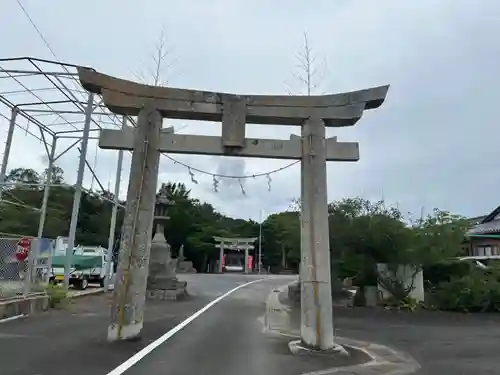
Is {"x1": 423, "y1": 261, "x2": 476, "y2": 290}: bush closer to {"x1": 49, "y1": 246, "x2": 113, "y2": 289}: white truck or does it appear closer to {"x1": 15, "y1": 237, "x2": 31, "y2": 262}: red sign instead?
{"x1": 49, "y1": 246, "x2": 113, "y2": 289}: white truck

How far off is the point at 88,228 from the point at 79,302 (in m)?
32.2

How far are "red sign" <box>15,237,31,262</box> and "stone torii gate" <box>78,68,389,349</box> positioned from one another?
15.7 feet

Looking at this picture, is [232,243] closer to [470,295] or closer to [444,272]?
[444,272]

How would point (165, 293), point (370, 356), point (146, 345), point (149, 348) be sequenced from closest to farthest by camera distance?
point (149, 348), point (146, 345), point (370, 356), point (165, 293)

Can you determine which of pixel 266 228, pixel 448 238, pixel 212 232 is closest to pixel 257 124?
pixel 448 238

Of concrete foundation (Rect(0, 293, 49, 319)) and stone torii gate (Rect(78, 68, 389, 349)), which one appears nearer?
stone torii gate (Rect(78, 68, 389, 349))

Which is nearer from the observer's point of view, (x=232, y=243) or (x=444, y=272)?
(x=444, y=272)

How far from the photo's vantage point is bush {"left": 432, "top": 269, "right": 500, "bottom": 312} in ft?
54.3

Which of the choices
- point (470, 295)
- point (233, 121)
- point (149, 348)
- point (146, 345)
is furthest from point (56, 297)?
point (470, 295)

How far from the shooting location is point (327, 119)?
10023mm

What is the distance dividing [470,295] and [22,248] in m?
14.2

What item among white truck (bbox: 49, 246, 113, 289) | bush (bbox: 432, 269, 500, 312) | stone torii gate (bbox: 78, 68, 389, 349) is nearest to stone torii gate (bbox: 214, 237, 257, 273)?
white truck (bbox: 49, 246, 113, 289)

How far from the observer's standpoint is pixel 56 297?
47.3ft

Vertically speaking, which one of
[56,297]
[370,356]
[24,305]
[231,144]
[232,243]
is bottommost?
[370,356]
